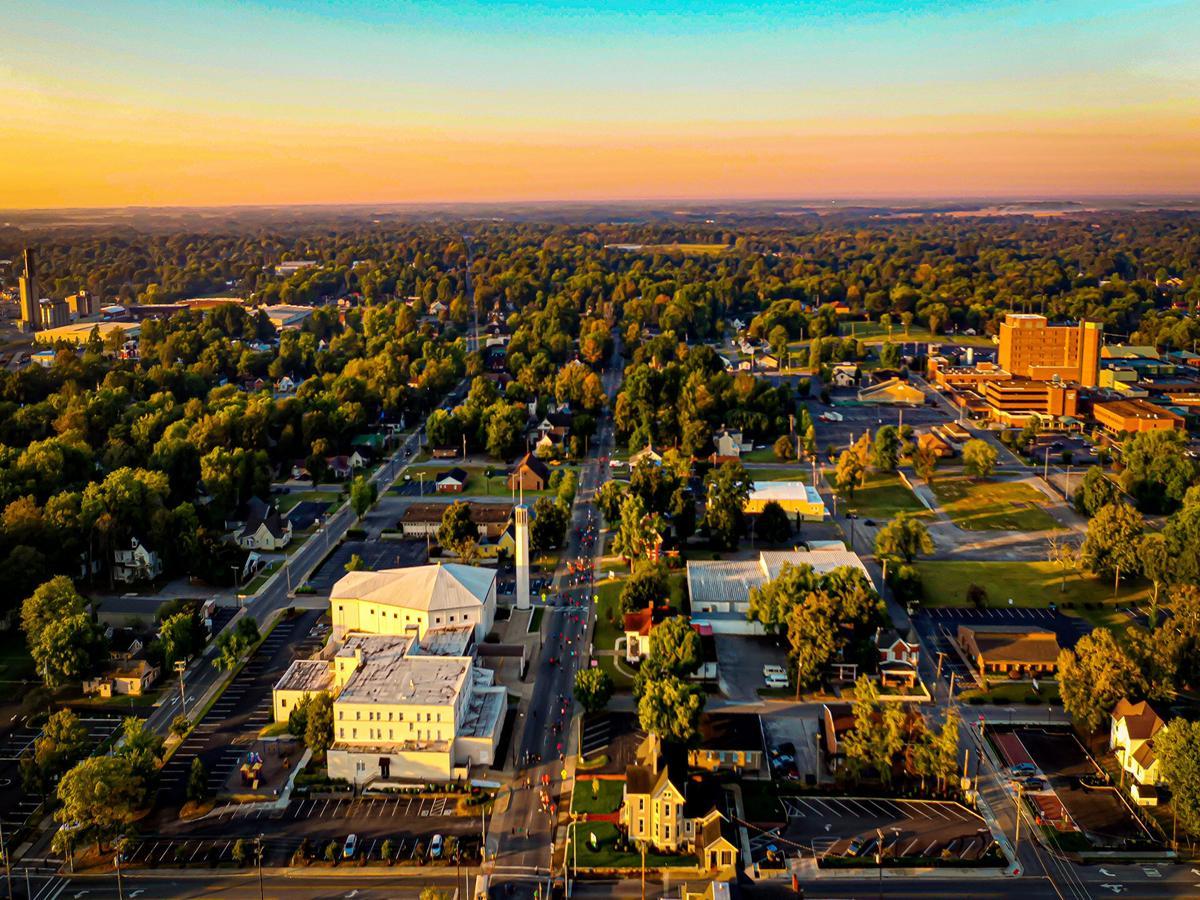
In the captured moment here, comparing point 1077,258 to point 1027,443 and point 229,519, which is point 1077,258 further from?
point 229,519

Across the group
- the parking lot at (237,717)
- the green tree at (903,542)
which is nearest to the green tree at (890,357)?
the green tree at (903,542)

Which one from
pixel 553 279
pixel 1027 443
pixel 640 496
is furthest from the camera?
pixel 553 279

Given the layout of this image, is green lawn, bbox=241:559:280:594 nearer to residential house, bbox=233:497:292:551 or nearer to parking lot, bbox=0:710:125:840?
residential house, bbox=233:497:292:551

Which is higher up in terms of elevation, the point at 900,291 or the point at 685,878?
the point at 900,291

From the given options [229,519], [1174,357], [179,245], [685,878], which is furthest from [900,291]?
[179,245]

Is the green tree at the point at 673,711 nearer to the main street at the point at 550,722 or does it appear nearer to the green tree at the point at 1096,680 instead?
the main street at the point at 550,722

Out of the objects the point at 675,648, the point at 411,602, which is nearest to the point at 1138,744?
the point at 675,648

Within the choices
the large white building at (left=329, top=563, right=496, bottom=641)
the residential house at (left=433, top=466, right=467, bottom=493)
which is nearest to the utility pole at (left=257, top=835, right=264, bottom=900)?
the large white building at (left=329, top=563, right=496, bottom=641)
